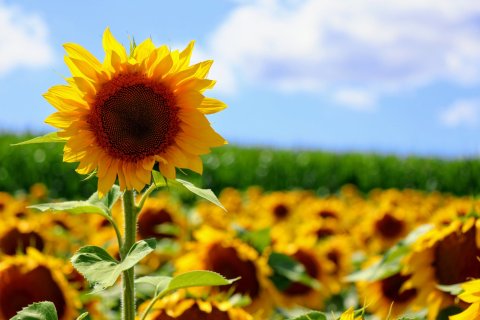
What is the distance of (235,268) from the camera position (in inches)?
109

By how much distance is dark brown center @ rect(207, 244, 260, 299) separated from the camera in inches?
109

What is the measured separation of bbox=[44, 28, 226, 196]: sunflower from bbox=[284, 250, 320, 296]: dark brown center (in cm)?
A: 206

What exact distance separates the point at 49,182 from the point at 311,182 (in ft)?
20.2

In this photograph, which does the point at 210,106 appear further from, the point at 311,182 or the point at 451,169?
the point at 451,169

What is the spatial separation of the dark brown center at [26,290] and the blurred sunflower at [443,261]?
1.08 metres

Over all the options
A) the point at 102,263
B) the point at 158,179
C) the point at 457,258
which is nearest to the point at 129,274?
the point at 102,263

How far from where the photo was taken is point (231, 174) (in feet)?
50.1

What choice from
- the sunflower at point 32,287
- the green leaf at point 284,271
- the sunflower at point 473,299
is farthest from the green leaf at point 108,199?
the green leaf at point 284,271

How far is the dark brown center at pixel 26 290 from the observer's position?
225 cm

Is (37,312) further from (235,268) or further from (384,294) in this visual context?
(384,294)

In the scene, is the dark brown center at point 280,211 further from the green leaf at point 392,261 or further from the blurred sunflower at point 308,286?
the green leaf at point 392,261

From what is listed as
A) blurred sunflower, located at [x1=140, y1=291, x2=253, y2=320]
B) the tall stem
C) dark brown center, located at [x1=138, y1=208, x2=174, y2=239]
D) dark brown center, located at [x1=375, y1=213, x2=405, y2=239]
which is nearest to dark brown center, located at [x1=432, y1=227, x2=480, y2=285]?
blurred sunflower, located at [x1=140, y1=291, x2=253, y2=320]

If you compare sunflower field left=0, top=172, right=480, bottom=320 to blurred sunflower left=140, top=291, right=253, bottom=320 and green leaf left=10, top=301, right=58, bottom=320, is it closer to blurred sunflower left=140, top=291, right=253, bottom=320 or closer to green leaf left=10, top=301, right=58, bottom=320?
blurred sunflower left=140, top=291, right=253, bottom=320

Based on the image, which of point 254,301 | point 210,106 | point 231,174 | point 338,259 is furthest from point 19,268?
point 231,174
